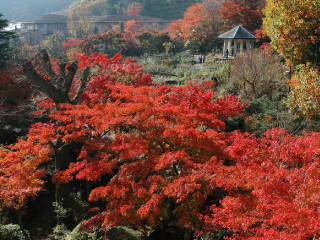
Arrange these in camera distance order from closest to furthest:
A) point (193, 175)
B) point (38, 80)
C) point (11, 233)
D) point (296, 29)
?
point (193, 175) → point (11, 233) → point (38, 80) → point (296, 29)

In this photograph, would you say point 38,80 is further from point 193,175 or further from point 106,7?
point 106,7

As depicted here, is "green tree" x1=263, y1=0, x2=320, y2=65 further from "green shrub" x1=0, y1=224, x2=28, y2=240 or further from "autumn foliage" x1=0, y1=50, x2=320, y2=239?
"green shrub" x1=0, y1=224, x2=28, y2=240

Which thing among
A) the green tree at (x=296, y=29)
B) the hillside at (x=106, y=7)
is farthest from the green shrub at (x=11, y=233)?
the hillside at (x=106, y=7)

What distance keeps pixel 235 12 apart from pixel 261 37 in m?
4.25

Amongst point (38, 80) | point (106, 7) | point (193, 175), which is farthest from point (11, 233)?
point (106, 7)

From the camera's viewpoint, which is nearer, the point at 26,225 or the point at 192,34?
the point at 26,225

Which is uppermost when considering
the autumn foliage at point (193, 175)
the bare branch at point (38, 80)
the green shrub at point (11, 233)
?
the bare branch at point (38, 80)

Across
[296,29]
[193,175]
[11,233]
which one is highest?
[296,29]

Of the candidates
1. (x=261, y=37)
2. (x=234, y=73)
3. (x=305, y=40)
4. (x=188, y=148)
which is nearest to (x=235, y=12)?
(x=261, y=37)

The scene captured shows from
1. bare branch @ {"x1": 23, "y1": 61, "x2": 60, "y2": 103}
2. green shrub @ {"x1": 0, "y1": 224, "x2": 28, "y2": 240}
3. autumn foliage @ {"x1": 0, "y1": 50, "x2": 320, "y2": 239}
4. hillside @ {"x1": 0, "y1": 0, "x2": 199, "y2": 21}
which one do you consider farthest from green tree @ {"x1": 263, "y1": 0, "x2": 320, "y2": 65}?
hillside @ {"x1": 0, "y1": 0, "x2": 199, "y2": 21}

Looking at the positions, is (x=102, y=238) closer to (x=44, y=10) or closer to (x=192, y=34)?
(x=192, y=34)

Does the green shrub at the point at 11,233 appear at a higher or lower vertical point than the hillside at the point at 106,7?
lower

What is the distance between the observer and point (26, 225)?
33.8 ft

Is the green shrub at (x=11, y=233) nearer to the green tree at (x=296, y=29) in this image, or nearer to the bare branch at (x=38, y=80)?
the bare branch at (x=38, y=80)
